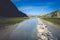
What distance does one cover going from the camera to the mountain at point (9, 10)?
7.97 ft

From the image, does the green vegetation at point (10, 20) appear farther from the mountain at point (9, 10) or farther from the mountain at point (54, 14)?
the mountain at point (54, 14)

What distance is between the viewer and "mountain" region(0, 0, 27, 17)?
243 cm

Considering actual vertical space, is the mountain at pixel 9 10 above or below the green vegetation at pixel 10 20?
above

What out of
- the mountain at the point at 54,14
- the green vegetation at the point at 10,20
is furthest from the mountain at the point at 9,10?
the mountain at the point at 54,14

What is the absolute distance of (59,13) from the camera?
2.40 metres

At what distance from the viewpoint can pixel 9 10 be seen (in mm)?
2439

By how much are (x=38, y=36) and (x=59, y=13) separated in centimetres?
47

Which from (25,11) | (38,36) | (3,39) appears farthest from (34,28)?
(3,39)

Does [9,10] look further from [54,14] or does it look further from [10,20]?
[54,14]

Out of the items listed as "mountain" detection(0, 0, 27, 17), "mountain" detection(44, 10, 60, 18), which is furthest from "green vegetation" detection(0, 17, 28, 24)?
"mountain" detection(44, 10, 60, 18)

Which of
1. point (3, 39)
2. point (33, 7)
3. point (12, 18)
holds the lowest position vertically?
point (3, 39)

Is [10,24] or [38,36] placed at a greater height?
[10,24]

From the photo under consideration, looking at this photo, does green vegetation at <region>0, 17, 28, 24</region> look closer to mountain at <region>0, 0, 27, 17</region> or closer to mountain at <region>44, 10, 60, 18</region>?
mountain at <region>0, 0, 27, 17</region>

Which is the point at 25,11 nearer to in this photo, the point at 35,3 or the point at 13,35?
the point at 35,3
